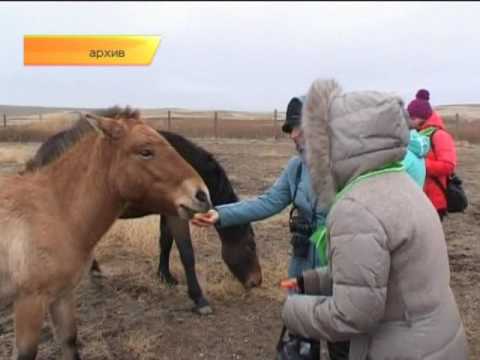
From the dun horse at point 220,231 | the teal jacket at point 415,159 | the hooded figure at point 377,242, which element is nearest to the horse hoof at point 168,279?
the dun horse at point 220,231

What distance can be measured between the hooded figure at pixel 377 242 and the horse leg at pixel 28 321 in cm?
218

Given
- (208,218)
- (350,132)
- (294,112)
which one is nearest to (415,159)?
(294,112)

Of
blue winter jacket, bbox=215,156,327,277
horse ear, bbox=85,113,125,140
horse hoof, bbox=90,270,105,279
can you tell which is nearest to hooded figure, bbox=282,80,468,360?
blue winter jacket, bbox=215,156,327,277

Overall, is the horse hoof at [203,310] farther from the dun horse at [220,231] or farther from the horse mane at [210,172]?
the horse mane at [210,172]

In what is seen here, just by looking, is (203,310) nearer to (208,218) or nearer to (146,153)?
(208,218)

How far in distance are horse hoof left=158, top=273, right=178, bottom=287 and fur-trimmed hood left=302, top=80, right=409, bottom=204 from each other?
14.6 feet

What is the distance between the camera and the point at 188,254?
5430 mm

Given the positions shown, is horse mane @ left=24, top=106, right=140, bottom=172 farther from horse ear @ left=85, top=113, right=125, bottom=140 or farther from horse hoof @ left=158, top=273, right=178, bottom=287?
horse hoof @ left=158, top=273, right=178, bottom=287

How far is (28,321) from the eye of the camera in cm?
331

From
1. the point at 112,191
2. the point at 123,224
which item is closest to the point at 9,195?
the point at 112,191

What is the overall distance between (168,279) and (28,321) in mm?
2821

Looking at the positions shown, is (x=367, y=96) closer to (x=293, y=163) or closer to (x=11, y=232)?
(x=293, y=163)

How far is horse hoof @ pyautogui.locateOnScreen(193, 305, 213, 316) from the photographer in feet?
17.0

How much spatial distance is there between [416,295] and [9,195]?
2.93 meters
